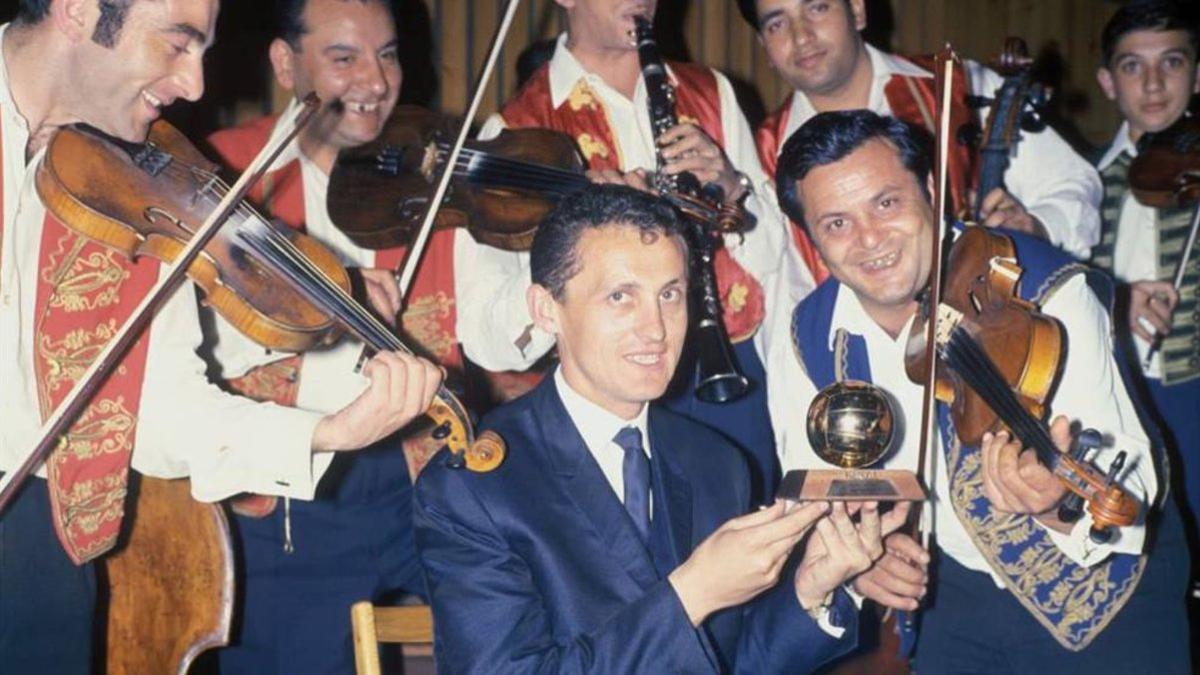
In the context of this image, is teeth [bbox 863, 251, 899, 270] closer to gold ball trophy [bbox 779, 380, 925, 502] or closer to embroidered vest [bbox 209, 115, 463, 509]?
gold ball trophy [bbox 779, 380, 925, 502]

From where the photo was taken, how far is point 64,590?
2.21 meters

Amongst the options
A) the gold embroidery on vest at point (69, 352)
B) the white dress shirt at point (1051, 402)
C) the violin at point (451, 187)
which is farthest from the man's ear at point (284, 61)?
the white dress shirt at point (1051, 402)

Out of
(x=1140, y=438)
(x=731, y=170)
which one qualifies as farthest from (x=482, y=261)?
(x=1140, y=438)

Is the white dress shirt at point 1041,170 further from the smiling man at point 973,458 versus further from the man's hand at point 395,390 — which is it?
the man's hand at point 395,390

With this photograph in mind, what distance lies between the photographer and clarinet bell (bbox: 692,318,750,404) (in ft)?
8.62

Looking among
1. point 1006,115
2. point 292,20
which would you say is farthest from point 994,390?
point 292,20

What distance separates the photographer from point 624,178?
286cm

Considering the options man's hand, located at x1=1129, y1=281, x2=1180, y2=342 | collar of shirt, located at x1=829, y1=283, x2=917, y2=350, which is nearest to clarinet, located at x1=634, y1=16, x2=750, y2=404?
collar of shirt, located at x1=829, y1=283, x2=917, y2=350

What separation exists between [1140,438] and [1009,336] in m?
0.31

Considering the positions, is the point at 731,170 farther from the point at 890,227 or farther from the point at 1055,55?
the point at 1055,55

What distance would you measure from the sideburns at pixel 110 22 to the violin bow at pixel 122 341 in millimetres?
301

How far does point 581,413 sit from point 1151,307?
223cm

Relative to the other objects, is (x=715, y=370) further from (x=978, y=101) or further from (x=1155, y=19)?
(x=1155, y=19)

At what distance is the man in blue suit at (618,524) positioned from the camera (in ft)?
6.13
